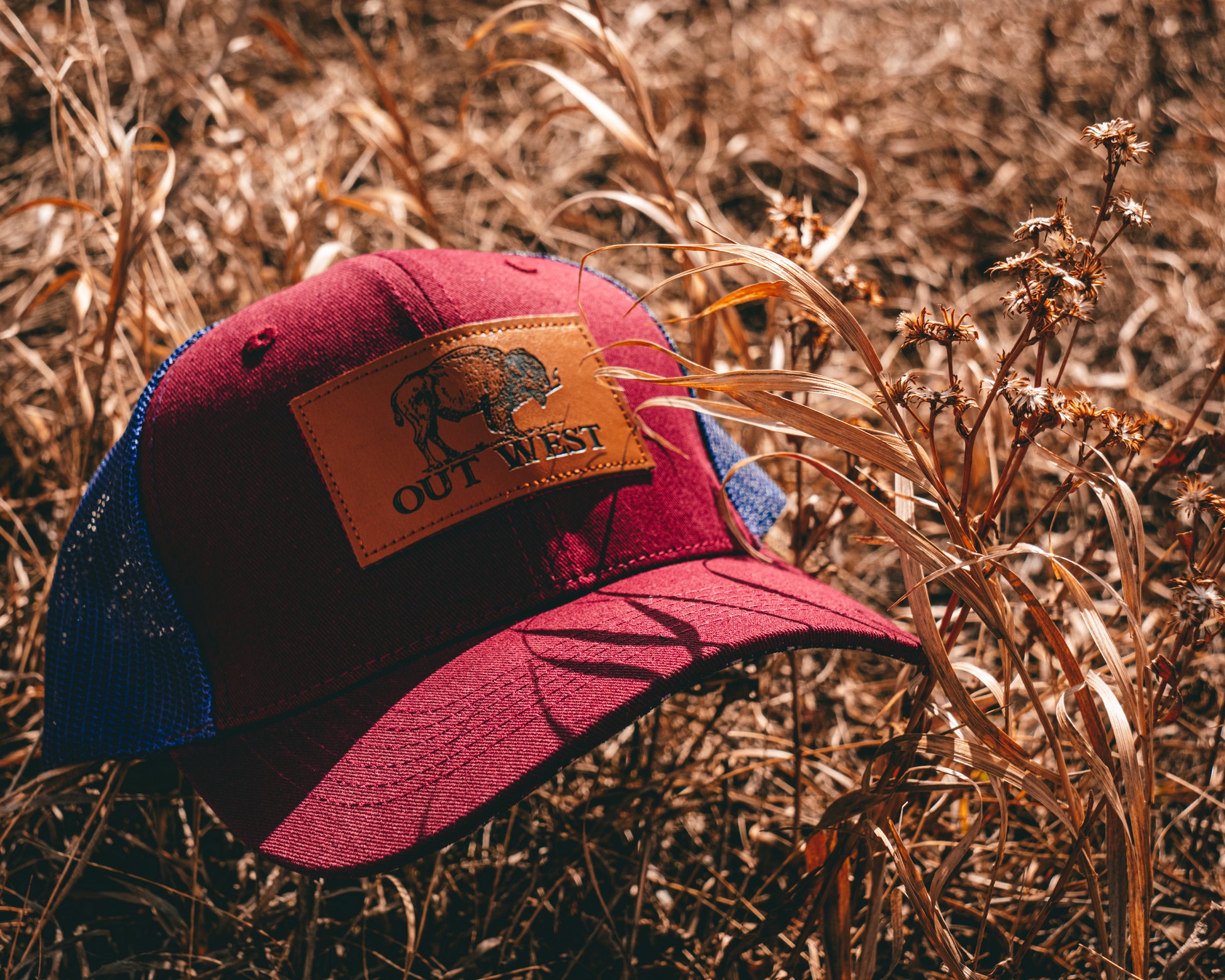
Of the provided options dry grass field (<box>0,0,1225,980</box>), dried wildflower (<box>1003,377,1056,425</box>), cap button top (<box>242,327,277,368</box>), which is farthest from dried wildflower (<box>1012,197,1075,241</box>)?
cap button top (<box>242,327,277,368</box>)

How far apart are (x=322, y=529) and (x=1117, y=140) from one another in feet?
2.81

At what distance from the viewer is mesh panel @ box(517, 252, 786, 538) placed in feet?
3.80

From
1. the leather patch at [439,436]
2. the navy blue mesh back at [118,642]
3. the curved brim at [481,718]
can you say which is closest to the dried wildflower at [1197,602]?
the curved brim at [481,718]

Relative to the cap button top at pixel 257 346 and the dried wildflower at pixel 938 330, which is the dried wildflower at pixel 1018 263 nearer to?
the dried wildflower at pixel 938 330

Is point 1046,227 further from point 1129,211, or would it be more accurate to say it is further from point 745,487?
point 745,487

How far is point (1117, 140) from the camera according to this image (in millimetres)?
818

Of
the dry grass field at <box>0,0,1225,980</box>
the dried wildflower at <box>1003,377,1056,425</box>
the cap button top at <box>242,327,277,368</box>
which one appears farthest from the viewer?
the cap button top at <box>242,327,277,368</box>

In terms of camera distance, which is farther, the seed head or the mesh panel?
the mesh panel

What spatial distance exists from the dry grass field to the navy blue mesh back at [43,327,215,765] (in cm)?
20

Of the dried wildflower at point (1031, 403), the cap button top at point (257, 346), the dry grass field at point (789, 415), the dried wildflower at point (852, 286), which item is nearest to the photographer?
the dried wildflower at point (1031, 403)

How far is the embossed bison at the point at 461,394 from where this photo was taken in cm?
96

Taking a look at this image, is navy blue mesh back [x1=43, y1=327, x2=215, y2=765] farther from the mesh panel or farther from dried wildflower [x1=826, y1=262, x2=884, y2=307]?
dried wildflower [x1=826, y1=262, x2=884, y2=307]

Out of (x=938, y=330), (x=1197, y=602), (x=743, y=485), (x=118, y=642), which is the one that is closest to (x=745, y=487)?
(x=743, y=485)

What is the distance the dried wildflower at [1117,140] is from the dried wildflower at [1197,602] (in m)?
0.39
